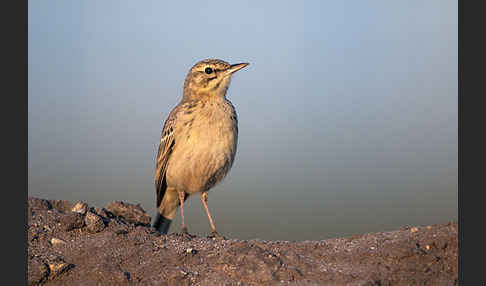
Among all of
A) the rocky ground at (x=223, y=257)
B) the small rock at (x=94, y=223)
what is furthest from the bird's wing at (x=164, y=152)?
the small rock at (x=94, y=223)

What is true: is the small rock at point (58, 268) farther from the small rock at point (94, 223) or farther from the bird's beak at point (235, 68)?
the bird's beak at point (235, 68)

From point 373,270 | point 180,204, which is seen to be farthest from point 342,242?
point 180,204

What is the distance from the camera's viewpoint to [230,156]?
9.05 m

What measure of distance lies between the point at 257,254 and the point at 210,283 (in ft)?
2.64

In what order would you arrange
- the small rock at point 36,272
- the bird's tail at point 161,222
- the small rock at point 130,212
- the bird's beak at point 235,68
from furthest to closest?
1. the bird's tail at point 161,222
2. the small rock at point 130,212
3. the bird's beak at point 235,68
4. the small rock at point 36,272

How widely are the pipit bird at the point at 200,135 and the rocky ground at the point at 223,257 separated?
124cm

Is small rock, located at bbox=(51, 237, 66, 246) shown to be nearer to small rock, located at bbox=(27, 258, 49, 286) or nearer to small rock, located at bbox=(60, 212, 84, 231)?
small rock, located at bbox=(60, 212, 84, 231)

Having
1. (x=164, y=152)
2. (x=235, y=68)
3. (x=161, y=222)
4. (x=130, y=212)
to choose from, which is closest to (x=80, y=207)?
(x=130, y=212)

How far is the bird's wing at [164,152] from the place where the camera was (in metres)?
9.38

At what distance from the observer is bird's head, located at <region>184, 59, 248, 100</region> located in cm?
919

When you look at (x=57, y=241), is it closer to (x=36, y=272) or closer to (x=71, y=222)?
(x=71, y=222)

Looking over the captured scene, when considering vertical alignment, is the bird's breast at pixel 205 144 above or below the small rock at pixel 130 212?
above

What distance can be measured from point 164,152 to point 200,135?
1.03m

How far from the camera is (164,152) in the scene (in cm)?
953
